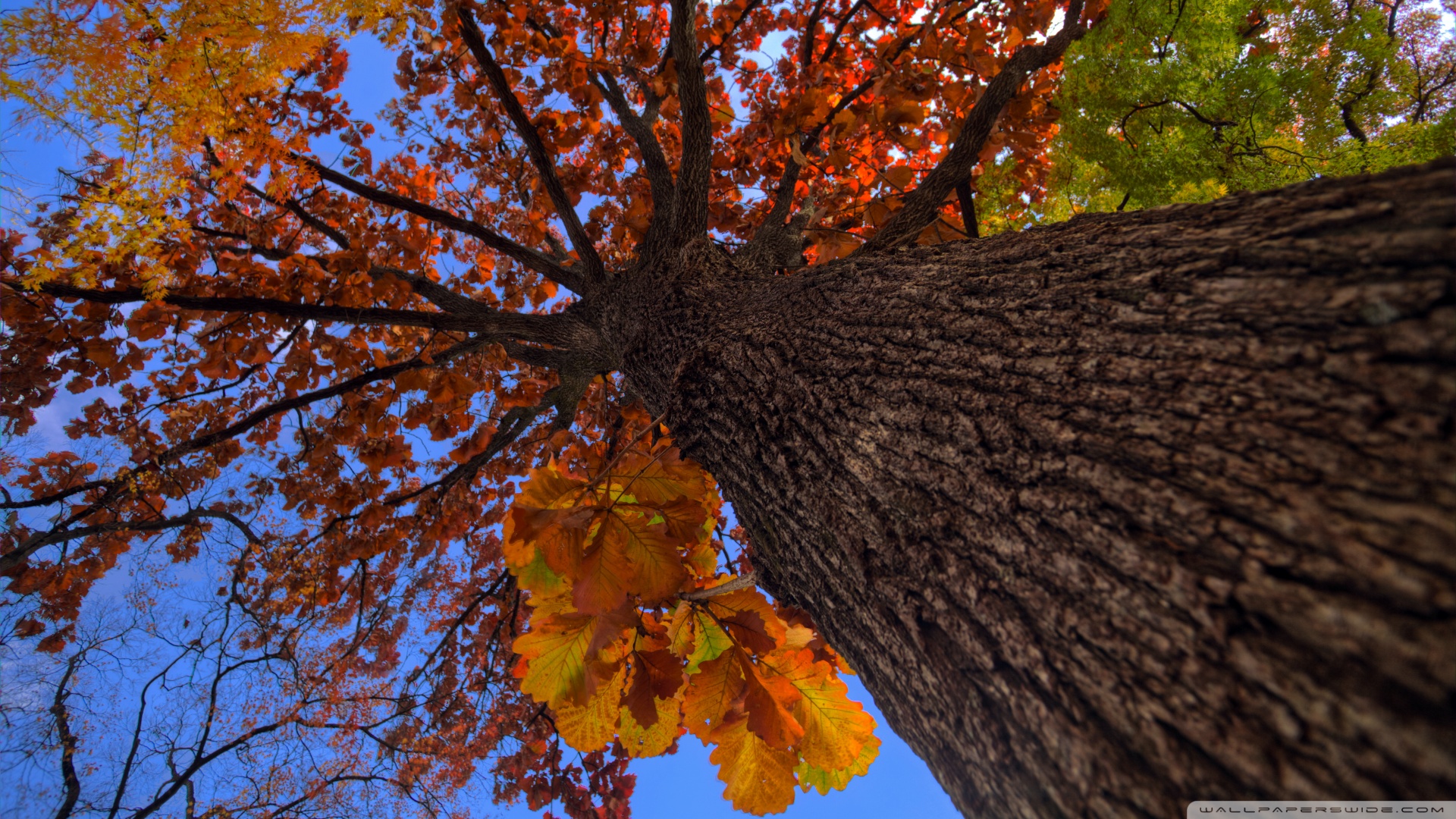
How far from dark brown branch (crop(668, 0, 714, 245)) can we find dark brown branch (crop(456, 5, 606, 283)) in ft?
1.76

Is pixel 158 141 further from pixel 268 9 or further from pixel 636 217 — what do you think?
pixel 636 217

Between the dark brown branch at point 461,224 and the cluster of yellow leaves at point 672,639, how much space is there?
67.3 inches

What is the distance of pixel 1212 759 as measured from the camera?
19.1 inches

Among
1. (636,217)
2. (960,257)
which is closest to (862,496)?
(960,257)

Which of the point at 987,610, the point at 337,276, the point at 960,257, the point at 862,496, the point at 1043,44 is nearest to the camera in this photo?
the point at 987,610

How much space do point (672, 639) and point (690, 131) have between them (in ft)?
7.40

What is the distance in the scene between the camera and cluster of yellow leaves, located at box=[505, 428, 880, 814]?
1.34 meters

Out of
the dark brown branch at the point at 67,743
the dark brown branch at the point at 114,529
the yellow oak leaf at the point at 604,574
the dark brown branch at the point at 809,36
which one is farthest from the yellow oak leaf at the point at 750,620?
the dark brown branch at the point at 67,743

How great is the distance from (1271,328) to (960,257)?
2.42 ft

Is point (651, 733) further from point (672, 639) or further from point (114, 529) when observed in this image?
point (114, 529)

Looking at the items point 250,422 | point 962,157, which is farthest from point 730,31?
point 250,422

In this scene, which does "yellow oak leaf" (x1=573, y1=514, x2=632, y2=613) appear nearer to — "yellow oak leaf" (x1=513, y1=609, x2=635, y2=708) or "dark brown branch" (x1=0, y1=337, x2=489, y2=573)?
"yellow oak leaf" (x1=513, y1=609, x2=635, y2=708)

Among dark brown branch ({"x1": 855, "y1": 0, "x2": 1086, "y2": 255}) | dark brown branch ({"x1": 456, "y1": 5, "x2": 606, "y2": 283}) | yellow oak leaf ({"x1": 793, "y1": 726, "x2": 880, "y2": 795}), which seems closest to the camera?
yellow oak leaf ({"x1": 793, "y1": 726, "x2": 880, "y2": 795})

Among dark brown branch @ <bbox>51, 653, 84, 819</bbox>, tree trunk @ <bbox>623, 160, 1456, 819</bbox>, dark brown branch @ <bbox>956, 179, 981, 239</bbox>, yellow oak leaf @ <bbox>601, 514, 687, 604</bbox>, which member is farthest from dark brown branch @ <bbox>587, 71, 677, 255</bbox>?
dark brown branch @ <bbox>51, 653, 84, 819</bbox>
